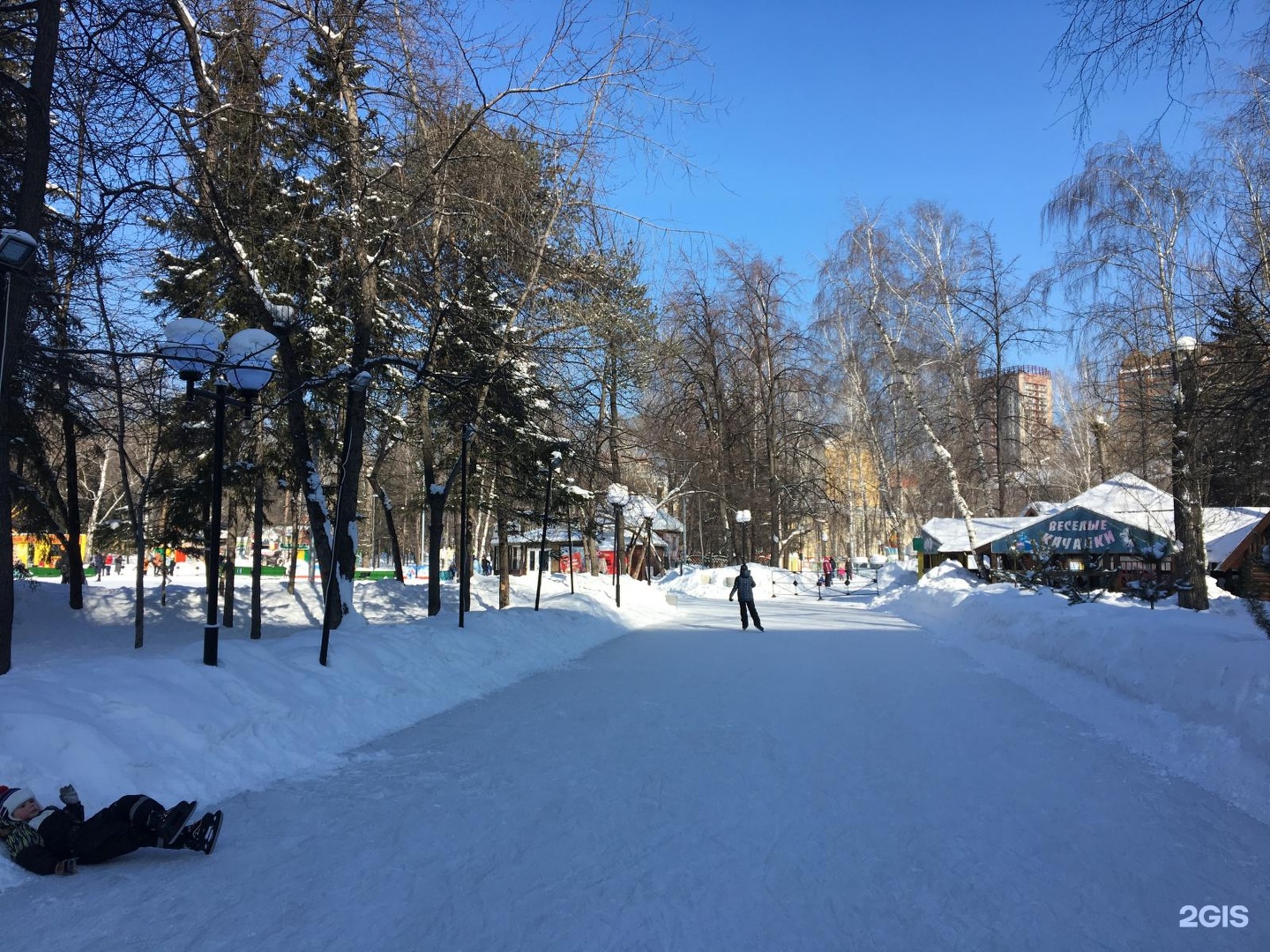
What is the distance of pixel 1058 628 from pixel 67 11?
15400mm

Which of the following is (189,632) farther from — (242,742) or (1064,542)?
(1064,542)

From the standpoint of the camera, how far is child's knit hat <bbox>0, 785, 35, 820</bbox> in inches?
177

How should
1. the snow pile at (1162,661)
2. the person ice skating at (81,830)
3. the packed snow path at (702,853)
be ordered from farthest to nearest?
the snow pile at (1162,661) < the person ice skating at (81,830) < the packed snow path at (702,853)

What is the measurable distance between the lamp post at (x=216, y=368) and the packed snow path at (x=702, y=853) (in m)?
2.20

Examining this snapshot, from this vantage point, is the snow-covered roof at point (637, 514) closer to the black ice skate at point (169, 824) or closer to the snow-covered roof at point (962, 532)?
the snow-covered roof at point (962, 532)

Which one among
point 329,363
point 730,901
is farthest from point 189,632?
point 730,901

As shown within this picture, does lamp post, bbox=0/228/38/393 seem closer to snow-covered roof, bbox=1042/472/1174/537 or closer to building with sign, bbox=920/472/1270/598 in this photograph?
building with sign, bbox=920/472/1270/598

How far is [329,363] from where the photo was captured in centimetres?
1691

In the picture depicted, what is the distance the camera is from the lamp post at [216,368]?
25.7 feet

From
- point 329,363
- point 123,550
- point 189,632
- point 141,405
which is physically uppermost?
point 329,363

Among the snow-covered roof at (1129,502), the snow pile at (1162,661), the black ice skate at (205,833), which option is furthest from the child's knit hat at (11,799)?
the snow-covered roof at (1129,502)

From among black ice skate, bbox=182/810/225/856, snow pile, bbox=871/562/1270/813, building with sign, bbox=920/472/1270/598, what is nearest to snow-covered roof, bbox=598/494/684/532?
building with sign, bbox=920/472/1270/598

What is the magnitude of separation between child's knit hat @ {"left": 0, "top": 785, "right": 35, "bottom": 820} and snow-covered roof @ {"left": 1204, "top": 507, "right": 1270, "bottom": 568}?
30.9m

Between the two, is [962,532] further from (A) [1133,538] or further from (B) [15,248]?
(B) [15,248]
